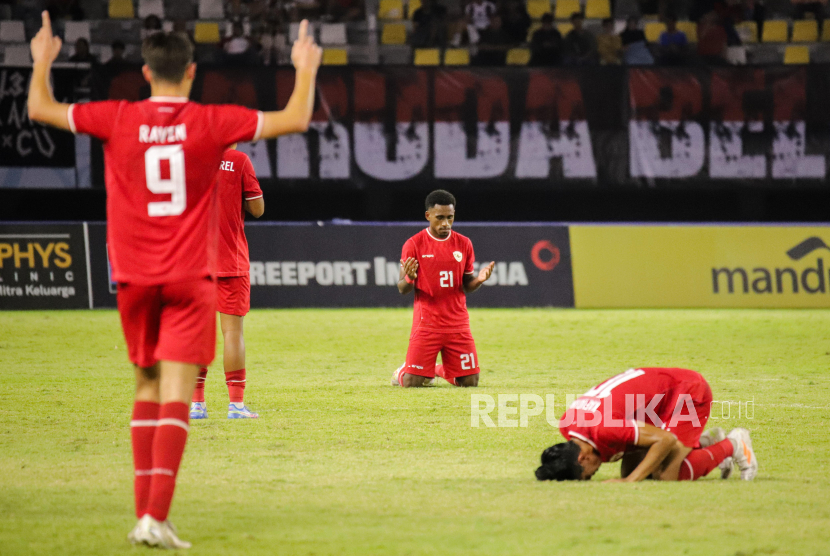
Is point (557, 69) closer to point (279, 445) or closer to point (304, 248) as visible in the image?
point (304, 248)

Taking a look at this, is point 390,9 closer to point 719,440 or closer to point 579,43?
point 579,43

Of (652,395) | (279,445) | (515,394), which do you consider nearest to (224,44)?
(515,394)

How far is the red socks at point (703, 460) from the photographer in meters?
5.96

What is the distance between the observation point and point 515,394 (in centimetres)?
923

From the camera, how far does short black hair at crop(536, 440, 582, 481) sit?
575 centimetres

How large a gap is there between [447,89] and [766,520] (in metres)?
14.5

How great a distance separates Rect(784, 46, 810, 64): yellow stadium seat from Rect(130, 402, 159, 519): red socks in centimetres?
1870

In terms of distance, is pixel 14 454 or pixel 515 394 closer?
pixel 14 454

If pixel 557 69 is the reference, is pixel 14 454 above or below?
below

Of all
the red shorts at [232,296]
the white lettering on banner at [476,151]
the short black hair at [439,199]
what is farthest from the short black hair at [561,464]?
the white lettering on banner at [476,151]

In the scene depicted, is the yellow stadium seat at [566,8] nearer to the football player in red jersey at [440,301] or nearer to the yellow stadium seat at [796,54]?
the yellow stadium seat at [796,54]

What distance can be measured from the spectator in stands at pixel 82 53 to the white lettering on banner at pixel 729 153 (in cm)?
1067

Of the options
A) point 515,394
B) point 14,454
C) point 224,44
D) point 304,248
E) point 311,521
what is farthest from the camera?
point 224,44

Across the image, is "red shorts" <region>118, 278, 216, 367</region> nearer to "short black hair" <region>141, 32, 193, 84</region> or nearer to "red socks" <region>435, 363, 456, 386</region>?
"short black hair" <region>141, 32, 193, 84</region>
